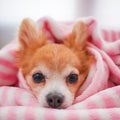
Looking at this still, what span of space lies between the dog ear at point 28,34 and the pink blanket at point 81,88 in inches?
2.0

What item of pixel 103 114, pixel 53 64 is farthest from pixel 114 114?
pixel 53 64

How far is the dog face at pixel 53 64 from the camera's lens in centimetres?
89

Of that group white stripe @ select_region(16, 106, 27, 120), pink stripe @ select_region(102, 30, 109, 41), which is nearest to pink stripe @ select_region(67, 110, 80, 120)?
white stripe @ select_region(16, 106, 27, 120)

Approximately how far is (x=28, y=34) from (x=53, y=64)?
0.18 metres

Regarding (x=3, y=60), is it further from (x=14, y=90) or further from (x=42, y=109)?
(x=42, y=109)

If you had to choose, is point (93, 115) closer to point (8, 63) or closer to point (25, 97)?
point (25, 97)

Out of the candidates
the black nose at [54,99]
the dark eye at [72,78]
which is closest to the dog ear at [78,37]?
the dark eye at [72,78]

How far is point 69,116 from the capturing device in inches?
31.5

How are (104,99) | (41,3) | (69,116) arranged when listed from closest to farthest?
(69,116), (104,99), (41,3)

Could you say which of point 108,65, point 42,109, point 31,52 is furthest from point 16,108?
point 108,65

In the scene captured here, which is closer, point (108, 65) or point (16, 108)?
point (16, 108)

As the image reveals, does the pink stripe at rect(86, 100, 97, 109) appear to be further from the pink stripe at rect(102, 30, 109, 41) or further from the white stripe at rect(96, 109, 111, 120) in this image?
the pink stripe at rect(102, 30, 109, 41)

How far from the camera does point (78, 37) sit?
3.47 feet

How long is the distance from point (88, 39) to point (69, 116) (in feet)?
1.29
